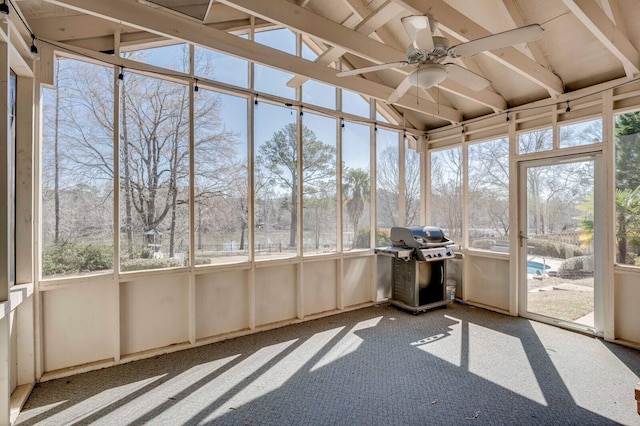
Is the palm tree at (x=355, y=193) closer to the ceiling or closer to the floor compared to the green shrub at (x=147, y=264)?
closer to the ceiling

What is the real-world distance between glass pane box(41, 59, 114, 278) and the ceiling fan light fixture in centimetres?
273

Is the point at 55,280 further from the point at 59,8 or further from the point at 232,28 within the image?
the point at 232,28

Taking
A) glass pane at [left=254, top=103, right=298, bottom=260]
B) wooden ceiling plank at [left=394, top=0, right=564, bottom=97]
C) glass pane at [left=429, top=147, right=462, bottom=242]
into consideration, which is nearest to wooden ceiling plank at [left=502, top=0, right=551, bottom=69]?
wooden ceiling plank at [left=394, top=0, right=564, bottom=97]

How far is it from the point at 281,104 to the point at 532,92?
3179 millimetres

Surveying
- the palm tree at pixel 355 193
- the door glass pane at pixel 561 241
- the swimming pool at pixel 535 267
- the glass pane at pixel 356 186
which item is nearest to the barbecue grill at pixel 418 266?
the glass pane at pixel 356 186

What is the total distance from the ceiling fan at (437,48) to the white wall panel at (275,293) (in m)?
2.38

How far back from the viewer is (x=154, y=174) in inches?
122

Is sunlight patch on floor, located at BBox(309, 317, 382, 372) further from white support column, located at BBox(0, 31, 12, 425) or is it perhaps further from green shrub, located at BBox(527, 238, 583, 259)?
green shrub, located at BBox(527, 238, 583, 259)

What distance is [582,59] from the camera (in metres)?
3.40

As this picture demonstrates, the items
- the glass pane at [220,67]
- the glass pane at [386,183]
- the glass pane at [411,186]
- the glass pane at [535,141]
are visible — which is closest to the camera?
the glass pane at [220,67]

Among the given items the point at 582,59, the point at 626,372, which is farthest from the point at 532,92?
the point at 626,372

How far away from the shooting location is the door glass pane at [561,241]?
11.8 ft

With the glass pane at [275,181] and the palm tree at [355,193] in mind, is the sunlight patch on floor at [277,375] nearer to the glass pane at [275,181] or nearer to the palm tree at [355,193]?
the glass pane at [275,181]

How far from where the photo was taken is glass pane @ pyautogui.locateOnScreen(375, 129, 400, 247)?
476cm
